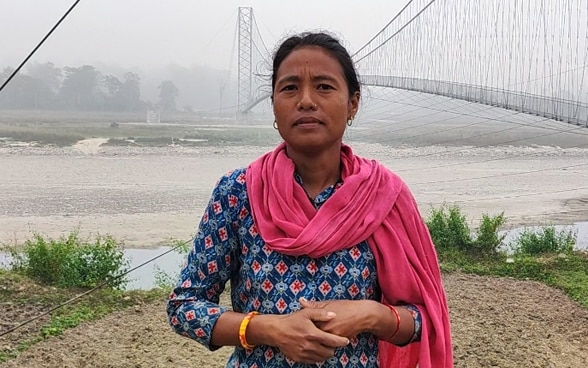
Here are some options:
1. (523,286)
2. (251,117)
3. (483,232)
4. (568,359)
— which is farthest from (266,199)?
(251,117)

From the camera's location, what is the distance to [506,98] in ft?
33.3

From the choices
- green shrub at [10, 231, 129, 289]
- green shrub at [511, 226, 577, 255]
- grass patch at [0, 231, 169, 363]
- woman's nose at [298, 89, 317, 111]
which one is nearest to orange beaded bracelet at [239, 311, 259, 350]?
woman's nose at [298, 89, 317, 111]

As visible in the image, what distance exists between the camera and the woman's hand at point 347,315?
2.36 ft

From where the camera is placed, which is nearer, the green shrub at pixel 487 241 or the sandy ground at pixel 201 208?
the sandy ground at pixel 201 208

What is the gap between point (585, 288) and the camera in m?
4.18

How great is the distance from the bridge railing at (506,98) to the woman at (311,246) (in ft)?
20.2

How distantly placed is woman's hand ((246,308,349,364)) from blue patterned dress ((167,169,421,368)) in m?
0.05

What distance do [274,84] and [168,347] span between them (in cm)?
252

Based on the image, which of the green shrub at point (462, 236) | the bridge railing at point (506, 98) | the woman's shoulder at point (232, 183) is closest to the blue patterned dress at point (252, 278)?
the woman's shoulder at point (232, 183)

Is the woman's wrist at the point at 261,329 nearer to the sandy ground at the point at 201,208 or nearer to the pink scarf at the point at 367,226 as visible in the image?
the pink scarf at the point at 367,226

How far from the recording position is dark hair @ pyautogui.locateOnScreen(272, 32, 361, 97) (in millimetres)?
809

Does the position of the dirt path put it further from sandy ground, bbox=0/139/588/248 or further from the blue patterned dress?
sandy ground, bbox=0/139/588/248

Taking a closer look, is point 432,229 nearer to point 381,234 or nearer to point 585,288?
point 585,288

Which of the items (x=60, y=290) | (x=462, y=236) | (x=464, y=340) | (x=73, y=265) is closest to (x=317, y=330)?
(x=464, y=340)
